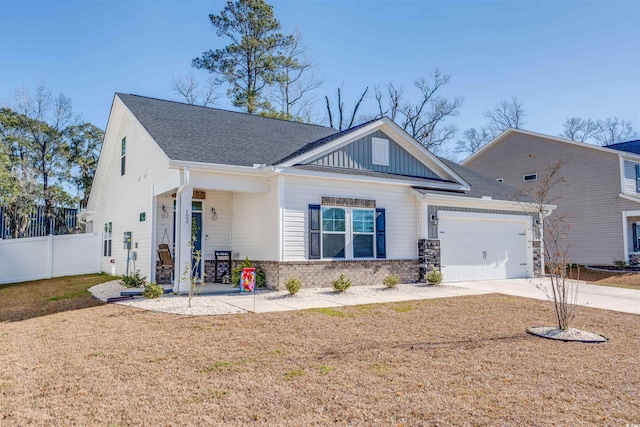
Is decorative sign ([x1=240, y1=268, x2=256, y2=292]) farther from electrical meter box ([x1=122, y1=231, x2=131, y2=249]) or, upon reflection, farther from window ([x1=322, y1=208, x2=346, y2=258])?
electrical meter box ([x1=122, y1=231, x2=131, y2=249])

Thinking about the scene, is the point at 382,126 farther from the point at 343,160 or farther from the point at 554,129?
the point at 554,129

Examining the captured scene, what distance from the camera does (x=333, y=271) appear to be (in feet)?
37.0

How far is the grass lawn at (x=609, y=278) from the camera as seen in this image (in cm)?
1581

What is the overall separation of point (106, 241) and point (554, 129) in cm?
4019

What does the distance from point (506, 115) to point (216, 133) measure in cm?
3182

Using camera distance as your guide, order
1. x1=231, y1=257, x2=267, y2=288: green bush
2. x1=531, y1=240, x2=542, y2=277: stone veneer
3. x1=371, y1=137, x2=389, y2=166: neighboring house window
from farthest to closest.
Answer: x1=531, y1=240, x2=542, y2=277: stone veneer → x1=371, y1=137, x2=389, y2=166: neighboring house window → x1=231, y1=257, x2=267, y2=288: green bush

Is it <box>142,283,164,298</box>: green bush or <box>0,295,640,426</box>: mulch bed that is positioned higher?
<box>142,283,164,298</box>: green bush

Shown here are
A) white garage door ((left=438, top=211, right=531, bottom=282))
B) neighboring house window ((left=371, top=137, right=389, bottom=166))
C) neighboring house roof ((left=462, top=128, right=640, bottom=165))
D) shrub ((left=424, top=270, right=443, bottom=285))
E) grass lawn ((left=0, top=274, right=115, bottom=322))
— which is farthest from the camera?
neighboring house roof ((left=462, top=128, right=640, bottom=165))

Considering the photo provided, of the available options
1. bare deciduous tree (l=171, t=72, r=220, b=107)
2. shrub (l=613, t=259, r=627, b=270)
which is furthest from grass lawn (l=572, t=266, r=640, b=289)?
bare deciduous tree (l=171, t=72, r=220, b=107)

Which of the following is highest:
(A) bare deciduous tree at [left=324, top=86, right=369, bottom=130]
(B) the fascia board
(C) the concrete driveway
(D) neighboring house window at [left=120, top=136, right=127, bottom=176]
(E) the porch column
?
(A) bare deciduous tree at [left=324, top=86, right=369, bottom=130]

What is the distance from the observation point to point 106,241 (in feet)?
53.1

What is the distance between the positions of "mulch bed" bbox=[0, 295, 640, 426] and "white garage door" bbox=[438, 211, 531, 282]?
19.0 feet

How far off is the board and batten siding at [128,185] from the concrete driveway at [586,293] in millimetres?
8857

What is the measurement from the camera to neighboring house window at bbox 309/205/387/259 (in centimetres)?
1107
